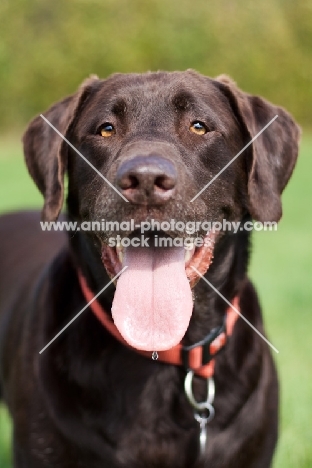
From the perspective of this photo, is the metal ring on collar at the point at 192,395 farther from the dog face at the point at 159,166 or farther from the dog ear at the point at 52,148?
the dog ear at the point at 52,148

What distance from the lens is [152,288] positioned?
2.68 meters

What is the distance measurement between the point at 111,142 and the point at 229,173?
1.77ft

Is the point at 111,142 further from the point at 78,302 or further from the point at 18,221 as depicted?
the point at 18,221

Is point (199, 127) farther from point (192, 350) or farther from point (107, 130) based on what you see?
point (192, 350)

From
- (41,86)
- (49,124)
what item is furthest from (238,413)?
(41,86)

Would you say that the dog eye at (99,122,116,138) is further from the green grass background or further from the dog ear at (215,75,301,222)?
the green grass background

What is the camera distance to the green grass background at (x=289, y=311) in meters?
4.14

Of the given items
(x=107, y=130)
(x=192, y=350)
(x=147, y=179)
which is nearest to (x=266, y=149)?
(x=107, y=130)

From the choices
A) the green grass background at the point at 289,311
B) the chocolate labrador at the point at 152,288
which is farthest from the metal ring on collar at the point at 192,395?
the green grass background at the point at 289,311

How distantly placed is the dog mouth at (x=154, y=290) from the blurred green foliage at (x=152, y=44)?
32.2m

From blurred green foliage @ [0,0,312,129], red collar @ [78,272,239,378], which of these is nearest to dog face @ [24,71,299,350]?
red collar @ [78,272,239,378]

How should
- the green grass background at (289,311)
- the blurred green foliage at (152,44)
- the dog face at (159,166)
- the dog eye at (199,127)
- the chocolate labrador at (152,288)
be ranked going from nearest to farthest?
the dog face at (159,166), the chocolate labrador at (152,288), the dog eye at (199,127), the green grass background at (289,311), the blurred green foliage at (152,44)

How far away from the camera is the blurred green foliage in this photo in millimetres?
34969

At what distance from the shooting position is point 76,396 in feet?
9.14
